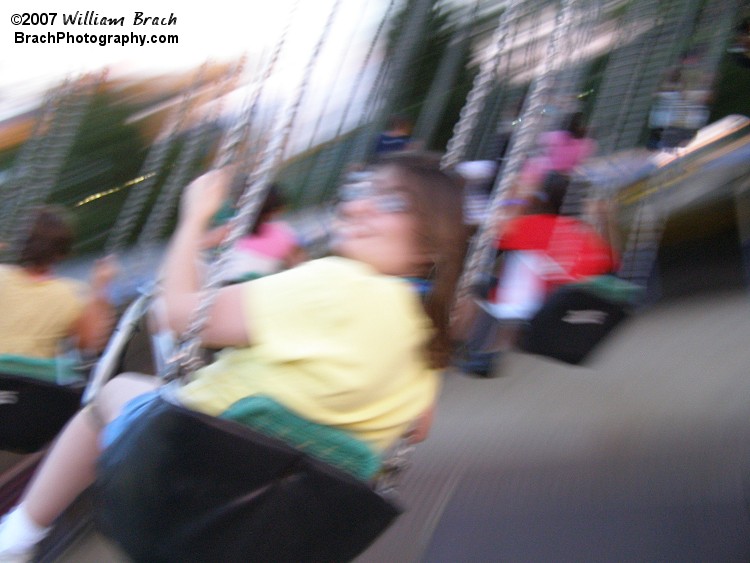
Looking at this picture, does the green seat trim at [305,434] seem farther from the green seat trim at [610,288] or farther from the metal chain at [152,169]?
the green seat trim at [610,288]

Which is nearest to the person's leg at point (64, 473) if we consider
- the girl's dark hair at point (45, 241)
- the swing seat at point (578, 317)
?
the girl's dark hair at point (45, 241)

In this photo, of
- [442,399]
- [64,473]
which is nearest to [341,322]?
[64,473]

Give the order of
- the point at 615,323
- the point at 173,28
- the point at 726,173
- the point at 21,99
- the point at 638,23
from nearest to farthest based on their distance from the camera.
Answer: the point at 615,323, the point at 173,28, the point at 21,99, the point at 638,23, the point at 726,173

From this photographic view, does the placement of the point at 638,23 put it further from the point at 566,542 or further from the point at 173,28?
the point at 566,542

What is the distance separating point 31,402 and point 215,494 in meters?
1.02

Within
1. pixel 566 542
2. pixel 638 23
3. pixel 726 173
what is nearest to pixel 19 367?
pixel 566 542

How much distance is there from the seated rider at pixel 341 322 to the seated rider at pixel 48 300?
725mm

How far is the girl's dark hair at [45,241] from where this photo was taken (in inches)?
105

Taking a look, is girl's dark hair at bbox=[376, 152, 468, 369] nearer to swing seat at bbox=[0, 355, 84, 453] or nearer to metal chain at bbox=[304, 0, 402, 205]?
swing seat at bbox=[0, 355, 84, 453]

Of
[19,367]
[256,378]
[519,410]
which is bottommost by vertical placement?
[519,410]

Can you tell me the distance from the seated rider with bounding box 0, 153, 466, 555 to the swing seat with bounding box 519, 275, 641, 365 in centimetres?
125

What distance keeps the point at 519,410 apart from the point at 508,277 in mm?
774

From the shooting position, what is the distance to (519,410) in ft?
14.2

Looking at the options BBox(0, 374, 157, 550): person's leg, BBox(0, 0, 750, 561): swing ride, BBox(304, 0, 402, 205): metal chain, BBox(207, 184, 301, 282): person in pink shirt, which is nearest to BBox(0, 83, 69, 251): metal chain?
BBox(0, 0, 750, 561): swing ride
